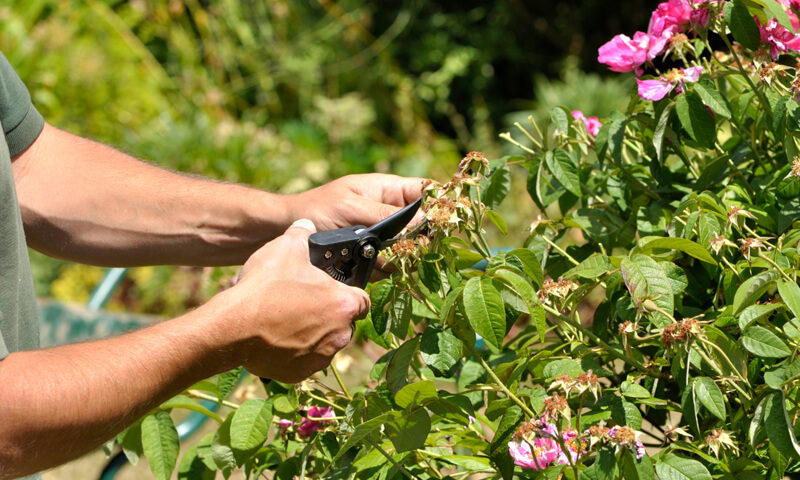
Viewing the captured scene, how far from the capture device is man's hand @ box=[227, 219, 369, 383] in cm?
110

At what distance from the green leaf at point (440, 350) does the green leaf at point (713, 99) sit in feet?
1.51

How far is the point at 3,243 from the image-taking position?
4.44 ft

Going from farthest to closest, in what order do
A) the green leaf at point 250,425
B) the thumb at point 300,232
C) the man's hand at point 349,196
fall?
the man's hand at point 349,196 < the thumb at point 300,232 < the green leaf at point 250,425

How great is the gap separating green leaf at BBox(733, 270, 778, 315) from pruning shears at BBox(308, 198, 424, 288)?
44cm

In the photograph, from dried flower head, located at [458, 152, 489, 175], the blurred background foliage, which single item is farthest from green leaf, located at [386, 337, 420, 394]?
the blurred background foliage

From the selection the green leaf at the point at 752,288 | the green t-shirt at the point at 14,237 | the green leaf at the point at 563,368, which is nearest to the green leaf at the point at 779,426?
the green leaf at the point at 752,288

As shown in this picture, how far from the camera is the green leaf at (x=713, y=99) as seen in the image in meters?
1.14

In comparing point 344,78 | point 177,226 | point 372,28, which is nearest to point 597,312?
point 177,226

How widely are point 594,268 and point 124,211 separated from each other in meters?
0.98

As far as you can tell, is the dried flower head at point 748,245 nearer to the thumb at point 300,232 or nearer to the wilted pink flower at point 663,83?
the wilted pink flower at point 663,83

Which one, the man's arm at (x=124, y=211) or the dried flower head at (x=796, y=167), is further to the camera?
the man's arm at (x=124, y=211)

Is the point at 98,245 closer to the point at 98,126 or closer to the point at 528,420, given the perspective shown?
the point at 528,420

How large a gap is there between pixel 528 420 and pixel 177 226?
0.90m

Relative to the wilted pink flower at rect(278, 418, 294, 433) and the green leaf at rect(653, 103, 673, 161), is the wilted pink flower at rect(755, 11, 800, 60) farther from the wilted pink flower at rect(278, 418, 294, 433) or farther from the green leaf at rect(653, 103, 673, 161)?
the wilted pink flower at rect(278, 418, 294, 433)
